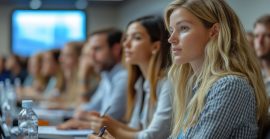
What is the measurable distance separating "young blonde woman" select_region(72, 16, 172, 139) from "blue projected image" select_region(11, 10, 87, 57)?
642 cm

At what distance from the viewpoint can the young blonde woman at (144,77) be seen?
2378 mm

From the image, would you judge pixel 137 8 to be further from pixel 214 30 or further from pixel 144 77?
pixel 214 30

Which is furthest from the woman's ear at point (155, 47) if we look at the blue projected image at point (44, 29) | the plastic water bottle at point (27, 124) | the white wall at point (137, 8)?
the blue projected image at point (44, 29)

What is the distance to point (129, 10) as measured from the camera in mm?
10492

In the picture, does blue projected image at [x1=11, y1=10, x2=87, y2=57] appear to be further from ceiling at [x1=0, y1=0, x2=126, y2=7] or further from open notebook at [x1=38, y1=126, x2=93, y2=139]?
open notebook at [x1=38, y1=126, x2=93, y2=139]

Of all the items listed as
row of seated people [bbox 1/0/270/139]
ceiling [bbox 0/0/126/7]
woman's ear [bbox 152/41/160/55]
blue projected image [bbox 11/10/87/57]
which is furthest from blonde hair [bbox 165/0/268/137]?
ceiling [bbox 0/0/126/7]

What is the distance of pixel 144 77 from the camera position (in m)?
2.79

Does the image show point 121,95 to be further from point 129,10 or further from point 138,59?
point 129,10

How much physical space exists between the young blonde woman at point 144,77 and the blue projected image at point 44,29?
253 inches

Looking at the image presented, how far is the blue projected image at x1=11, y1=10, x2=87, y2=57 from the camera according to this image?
9.24 meters

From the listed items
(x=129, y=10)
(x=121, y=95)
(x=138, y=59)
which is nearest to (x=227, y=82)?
(x=138, y=59)

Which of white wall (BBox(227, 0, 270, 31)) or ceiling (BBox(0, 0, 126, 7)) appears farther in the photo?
ceiling (BBox(0, 0, 126, 7))

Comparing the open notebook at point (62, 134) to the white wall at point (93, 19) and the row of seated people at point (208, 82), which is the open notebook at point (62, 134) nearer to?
the row of seated people at point (208, 82)

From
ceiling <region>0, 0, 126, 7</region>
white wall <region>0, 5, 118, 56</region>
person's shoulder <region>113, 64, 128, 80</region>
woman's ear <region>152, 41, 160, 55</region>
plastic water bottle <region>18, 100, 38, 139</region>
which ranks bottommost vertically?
white wall <region>0, 5, 118, 56</region>
